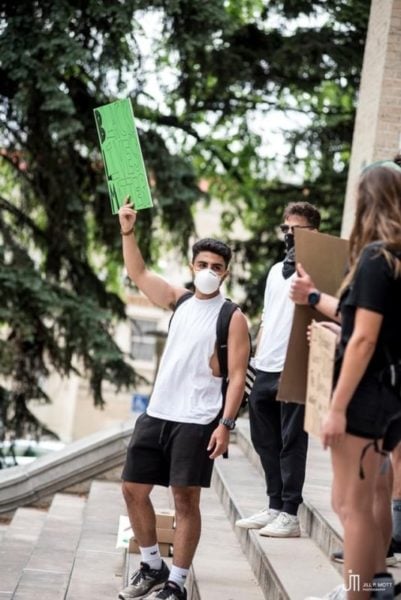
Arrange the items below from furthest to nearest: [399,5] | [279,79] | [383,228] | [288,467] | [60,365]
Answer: [279,79]
[60,365]
[399,5]
[288,467]
[383,228]

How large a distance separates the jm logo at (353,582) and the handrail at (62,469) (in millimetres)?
6419

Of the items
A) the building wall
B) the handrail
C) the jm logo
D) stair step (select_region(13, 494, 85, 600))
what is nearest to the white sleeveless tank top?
the jm logo

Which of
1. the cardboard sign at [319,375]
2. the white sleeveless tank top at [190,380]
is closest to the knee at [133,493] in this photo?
the white sleeveless tank top at [190,380]

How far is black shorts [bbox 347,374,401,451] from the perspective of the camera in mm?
4062

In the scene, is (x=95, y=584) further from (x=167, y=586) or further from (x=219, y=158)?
(x=219, y=158)

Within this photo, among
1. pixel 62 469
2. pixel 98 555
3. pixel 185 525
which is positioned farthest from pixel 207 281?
pixel 62 469

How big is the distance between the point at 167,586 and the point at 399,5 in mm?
7691

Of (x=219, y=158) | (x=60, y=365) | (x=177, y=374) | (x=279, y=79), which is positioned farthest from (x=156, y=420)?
(x=219, y=158)

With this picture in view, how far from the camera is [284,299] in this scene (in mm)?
6395

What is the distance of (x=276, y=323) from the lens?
6.40m

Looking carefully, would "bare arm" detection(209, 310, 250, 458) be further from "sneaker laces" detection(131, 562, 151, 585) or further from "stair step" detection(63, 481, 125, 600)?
"stair step" detection(63, 481, 125, 600)

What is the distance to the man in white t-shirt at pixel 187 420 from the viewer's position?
5363 millimetres

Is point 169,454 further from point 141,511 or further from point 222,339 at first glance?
point 222,339

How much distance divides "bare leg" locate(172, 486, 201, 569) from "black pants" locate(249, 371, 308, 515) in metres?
1.08
